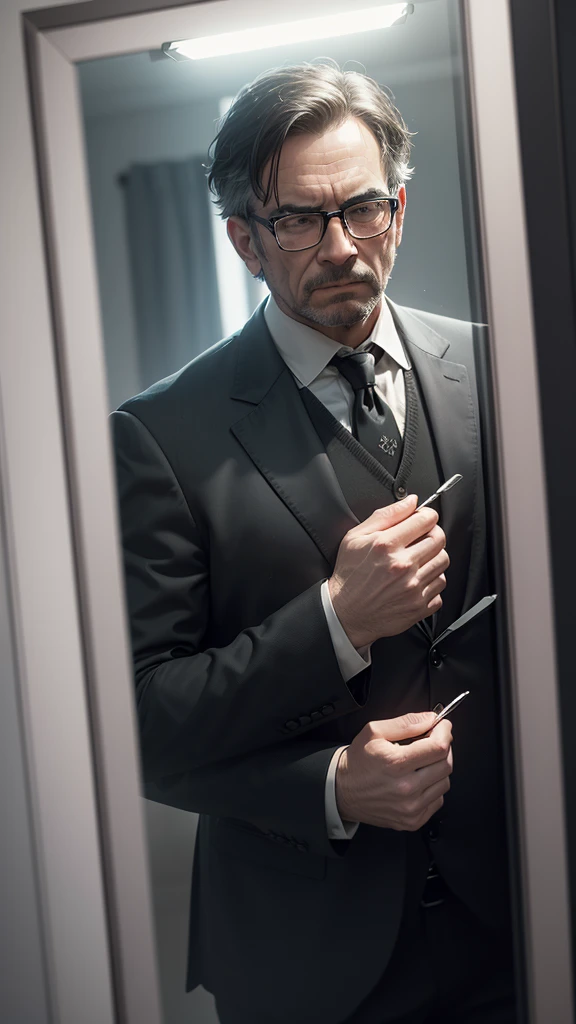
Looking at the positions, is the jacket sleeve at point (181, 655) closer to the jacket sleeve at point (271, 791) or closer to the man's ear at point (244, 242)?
the jacket sleeve at point (271, 791)

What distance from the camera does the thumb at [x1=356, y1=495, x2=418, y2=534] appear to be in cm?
74

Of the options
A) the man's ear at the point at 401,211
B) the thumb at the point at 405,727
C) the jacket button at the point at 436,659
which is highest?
the man's ear at the point at 401,211

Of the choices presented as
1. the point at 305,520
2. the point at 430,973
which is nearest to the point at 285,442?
the point at 305,520

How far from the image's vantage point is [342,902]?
0.78 metres

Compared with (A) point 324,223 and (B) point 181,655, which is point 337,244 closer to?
(A) point 324,223

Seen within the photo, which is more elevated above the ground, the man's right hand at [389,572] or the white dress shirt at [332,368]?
the white dress shirt at [332,368]

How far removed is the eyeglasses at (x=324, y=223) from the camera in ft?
2.40

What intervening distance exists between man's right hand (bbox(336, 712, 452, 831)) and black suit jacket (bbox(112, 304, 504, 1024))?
2cm

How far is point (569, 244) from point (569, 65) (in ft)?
0.47

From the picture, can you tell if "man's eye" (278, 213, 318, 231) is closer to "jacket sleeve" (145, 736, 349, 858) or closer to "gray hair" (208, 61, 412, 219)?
"gray hair" (208, 61, 412, 219)

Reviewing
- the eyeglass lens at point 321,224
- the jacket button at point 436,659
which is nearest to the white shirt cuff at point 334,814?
the jacket button at point 436,659

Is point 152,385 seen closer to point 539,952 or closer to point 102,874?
point 102,874

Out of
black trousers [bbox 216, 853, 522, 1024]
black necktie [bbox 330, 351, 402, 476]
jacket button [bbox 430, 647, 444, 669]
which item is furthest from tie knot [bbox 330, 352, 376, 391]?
black trousers [bbox 216, 853, 522, 1024]

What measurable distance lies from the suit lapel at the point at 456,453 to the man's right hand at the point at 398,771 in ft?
0.32
